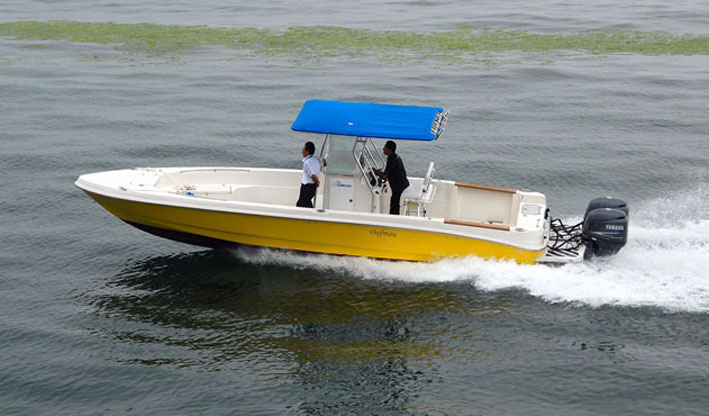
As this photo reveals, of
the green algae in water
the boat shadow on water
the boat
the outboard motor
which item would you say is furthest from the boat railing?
the green algae in water

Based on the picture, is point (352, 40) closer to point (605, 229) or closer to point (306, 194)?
point (306, 194)

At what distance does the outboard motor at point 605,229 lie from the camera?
14250 mm

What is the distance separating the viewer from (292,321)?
13602mm

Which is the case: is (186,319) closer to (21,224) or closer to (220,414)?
(220,414)

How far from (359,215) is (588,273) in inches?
152

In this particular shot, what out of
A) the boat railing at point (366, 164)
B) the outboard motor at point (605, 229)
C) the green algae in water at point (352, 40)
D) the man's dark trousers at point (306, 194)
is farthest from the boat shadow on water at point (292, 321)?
the green algae in water at point (352, 40)

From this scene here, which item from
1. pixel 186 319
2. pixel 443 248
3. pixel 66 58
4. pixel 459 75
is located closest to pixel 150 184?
pixel 186 319

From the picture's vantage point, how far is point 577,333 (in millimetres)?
13141

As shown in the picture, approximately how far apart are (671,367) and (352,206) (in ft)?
18.4

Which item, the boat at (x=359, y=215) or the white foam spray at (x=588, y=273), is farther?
the boat at (x=359, y=215)

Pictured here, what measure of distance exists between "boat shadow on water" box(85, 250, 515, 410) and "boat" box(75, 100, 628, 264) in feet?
2.07

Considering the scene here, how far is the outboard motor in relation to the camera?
14250 mm

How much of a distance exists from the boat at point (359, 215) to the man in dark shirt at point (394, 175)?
0.18 metres

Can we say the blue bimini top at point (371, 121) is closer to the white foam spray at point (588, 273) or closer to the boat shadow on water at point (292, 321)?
the white foam spray at point (588, 273)
